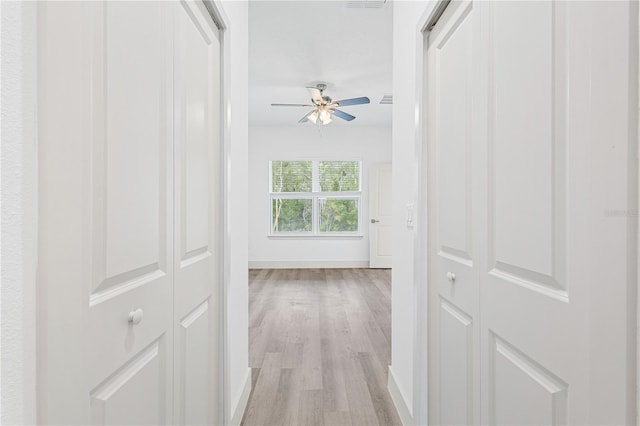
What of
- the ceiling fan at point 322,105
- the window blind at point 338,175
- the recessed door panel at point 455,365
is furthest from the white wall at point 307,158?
the recessed door panel at point 455,365

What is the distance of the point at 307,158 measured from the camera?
6.79 meters

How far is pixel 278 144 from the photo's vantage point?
6.76 metres

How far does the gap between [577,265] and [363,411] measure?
1621mm

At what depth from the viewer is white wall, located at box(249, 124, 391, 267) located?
674cm

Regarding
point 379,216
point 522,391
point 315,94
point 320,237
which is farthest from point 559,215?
point 320,237

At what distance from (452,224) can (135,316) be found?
1.09 metres

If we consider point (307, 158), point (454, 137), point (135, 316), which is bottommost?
point (135, 316)

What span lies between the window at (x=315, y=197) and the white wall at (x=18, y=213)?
20.7ft

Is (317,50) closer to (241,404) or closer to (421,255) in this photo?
(421,255)

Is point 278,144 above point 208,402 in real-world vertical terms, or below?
above

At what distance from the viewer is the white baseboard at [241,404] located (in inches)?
69.4

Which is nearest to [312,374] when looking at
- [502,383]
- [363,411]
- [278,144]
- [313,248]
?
[363,411]

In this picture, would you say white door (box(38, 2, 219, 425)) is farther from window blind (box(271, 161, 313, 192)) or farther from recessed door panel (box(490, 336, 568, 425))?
window blind (box(271, 161, 313, 192))

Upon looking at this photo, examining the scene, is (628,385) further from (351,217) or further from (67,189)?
(351,217)
